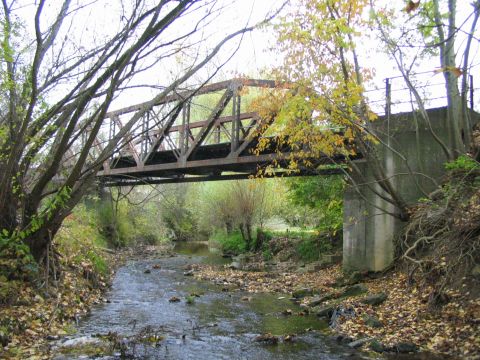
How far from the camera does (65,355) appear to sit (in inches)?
271

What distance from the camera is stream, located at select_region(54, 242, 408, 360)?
24.7ft

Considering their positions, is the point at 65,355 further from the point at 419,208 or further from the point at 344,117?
the point at 419,208

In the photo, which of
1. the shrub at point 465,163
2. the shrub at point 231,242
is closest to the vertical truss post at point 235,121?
the shrub at point 465,163

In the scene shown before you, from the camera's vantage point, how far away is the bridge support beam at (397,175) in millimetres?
12469

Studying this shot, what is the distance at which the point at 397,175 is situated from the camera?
485 inches

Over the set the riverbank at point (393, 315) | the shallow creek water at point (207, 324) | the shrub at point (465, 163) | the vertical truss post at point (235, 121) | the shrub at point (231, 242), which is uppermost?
the vertical truss post at point (235, 121)

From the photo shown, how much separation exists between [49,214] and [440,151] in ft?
34.4

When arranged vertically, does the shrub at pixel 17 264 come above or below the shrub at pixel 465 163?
below

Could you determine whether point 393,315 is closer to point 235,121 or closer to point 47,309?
point 47,309

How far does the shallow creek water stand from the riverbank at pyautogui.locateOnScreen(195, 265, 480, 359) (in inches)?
19.5

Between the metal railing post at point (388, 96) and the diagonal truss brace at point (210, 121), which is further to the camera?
the diagonal truss brace at point (210, 121)

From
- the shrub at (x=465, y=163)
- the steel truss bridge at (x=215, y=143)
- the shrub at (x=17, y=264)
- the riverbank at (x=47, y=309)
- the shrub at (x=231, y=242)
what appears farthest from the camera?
the shrub at (x=231, y=242)

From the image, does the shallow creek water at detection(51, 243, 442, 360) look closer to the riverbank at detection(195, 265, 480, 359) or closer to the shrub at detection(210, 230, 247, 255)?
the riverbank at detection(195, 265, 480, 359)

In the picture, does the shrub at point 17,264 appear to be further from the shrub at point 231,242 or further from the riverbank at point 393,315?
the shrub at point 231,242
